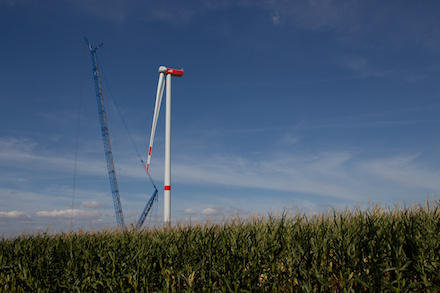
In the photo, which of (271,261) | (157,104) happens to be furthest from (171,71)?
(271,261)

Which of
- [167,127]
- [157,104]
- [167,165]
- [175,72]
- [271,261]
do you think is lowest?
[271,261]

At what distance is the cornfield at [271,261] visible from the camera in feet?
32.1

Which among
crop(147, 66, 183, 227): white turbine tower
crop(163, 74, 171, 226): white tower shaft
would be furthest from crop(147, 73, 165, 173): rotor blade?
crop(163, 74, 171, 226): white tower shaft

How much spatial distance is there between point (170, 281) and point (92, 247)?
19.9ft

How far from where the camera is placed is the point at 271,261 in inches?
452

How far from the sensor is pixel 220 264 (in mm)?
11367

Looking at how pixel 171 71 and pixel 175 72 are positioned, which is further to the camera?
pixel 175 72

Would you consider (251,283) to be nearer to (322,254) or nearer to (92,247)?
(322,254)

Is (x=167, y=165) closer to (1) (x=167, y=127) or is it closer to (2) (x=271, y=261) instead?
(1) (x=167, y=127)

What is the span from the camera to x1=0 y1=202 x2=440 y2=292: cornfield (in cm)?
977

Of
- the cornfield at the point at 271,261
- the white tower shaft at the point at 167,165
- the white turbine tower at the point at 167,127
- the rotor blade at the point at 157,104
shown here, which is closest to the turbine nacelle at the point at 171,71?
the white turbine tower at the point at 167,127

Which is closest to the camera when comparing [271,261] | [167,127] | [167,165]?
[271,261]

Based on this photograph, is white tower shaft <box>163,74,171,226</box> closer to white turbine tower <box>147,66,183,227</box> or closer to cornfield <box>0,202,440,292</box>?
white turbine tower <box>147,66,183,227</box>

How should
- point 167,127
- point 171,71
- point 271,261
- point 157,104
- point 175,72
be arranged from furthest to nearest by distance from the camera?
1. point 157,104
2. point 175,72
3. point 171,71
4. point 167,127
5. point 271,261
